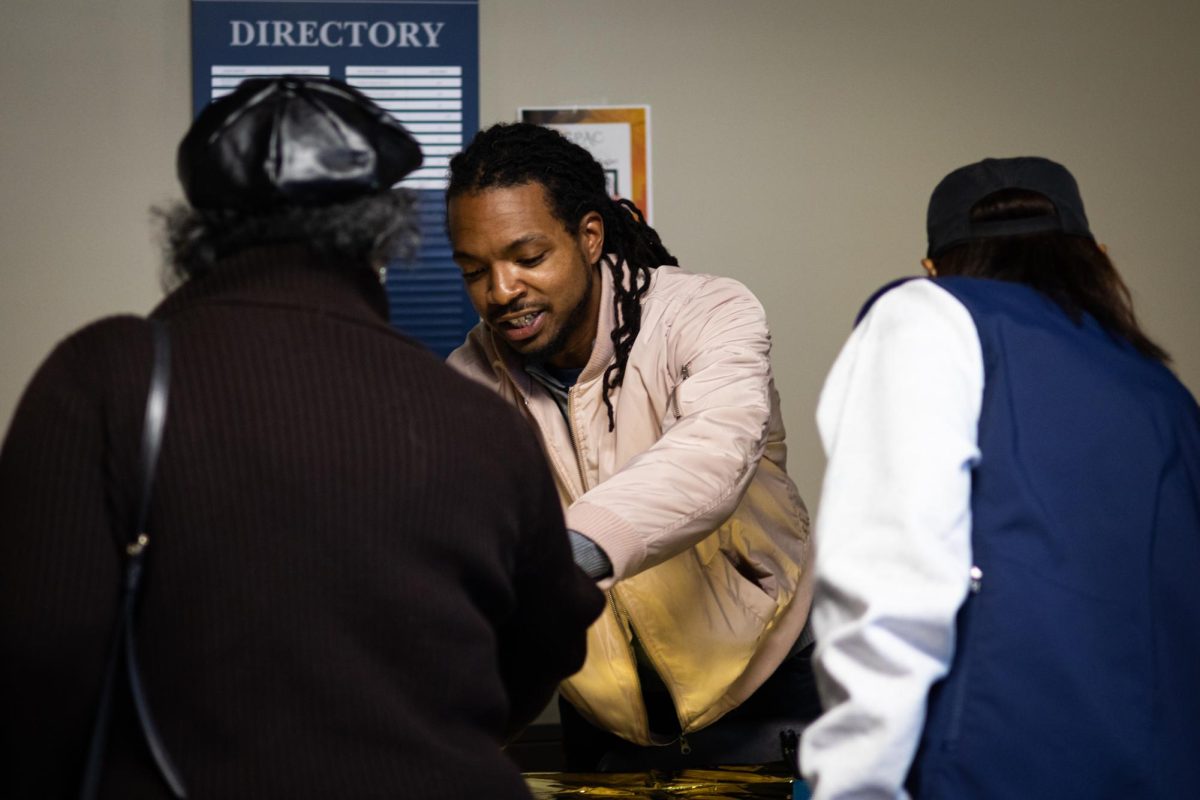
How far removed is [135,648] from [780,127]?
8.52 feet

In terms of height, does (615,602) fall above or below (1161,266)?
below

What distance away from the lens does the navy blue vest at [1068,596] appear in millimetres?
1098

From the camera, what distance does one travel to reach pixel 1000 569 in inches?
43.6

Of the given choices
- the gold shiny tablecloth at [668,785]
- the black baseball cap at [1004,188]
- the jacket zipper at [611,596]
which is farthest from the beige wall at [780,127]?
the black baseball cap at [1004,188]

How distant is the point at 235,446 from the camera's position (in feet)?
3.08

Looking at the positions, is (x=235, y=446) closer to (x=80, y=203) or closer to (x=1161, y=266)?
(x=80, y=203)

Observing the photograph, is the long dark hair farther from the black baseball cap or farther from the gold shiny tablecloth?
the gold shiny tablecloth


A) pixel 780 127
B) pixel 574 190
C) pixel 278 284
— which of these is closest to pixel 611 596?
pixel 574 190

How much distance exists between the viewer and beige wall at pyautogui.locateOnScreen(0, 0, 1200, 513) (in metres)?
3.07

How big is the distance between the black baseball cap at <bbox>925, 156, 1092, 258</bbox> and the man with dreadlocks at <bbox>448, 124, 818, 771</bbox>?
60 cm

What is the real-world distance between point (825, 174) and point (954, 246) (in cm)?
197

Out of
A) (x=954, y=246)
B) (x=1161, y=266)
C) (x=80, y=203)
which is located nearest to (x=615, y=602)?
(x=954, y=246)

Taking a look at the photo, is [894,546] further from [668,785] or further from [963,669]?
[668,785]

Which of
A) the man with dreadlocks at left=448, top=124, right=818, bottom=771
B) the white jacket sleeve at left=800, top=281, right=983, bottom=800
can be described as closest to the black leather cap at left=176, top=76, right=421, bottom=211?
the white jacket sleeve at left=800, top=281, right=983, bottom=800
